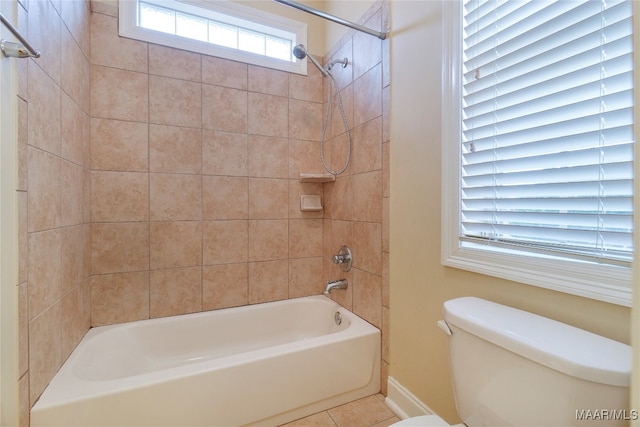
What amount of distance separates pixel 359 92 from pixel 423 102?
602mm

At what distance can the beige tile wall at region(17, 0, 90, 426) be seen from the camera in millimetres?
971

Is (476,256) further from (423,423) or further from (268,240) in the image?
(268,240)

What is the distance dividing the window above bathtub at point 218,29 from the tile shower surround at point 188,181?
7 centimetres

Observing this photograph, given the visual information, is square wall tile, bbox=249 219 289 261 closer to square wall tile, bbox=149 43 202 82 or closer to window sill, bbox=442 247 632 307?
square wall tile, bbox=149 43 202 82

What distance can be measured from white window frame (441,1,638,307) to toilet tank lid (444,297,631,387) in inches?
4.5

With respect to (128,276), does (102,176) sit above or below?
above

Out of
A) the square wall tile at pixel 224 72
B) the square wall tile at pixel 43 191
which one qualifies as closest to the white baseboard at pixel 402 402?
the square wall tile at pixel 43 191

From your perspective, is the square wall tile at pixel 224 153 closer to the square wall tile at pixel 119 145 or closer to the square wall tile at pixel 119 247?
the square wall tile at pixel 119 145

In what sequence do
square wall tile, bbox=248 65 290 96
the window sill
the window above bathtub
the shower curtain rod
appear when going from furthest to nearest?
square wall tile, bbox=248 65 290 96
the window above bathtub
the shower curtain rod
the window sill

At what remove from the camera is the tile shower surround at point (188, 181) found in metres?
1.30

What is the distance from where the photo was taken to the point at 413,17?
138 centimetres

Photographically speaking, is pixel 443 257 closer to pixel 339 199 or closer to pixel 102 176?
pixel 339 199

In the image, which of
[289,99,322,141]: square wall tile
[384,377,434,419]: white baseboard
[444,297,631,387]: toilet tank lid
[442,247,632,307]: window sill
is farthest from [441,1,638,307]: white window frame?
Answer: [289,99,322,141]: square wall tile

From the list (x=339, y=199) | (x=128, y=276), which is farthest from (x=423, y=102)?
(x=128, y=276)
